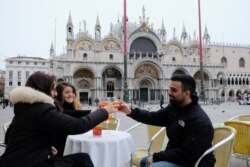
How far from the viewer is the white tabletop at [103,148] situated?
316 centimetres

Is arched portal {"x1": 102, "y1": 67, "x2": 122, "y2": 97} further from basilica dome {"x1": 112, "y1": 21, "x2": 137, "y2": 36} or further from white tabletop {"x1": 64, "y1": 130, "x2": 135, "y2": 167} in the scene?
white tabletop {"x1": 64, "y1": 130, "x2": 135, "y2": 167}

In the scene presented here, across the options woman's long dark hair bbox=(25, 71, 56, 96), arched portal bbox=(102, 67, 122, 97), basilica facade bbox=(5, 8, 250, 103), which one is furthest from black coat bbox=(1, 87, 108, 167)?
arched portal bbox=(102, 67, 122, 97)

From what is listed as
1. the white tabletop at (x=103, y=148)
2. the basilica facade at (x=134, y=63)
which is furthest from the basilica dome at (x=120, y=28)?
the white tabletop at (x=103, y=148)

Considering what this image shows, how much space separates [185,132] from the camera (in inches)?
116

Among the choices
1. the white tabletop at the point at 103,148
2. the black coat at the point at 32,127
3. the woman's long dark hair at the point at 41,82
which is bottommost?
the white tabletop at the point at 103,148

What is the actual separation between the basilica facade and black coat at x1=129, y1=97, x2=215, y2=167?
32.2 m

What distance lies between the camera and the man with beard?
2816 millimetres

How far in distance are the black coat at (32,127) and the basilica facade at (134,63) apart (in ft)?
107

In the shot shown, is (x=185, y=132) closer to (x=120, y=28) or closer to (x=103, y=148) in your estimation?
(x=103, y=148)

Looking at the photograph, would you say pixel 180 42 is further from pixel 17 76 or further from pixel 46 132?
pixel 46 132

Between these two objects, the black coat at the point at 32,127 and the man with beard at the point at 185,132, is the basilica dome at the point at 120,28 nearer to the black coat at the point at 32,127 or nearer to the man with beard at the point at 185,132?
the man with beard at the point at 185,132

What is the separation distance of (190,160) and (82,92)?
1448 inches

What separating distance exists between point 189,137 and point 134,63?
122 feet

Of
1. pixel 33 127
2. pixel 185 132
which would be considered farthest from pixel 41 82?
pixel 185 132
